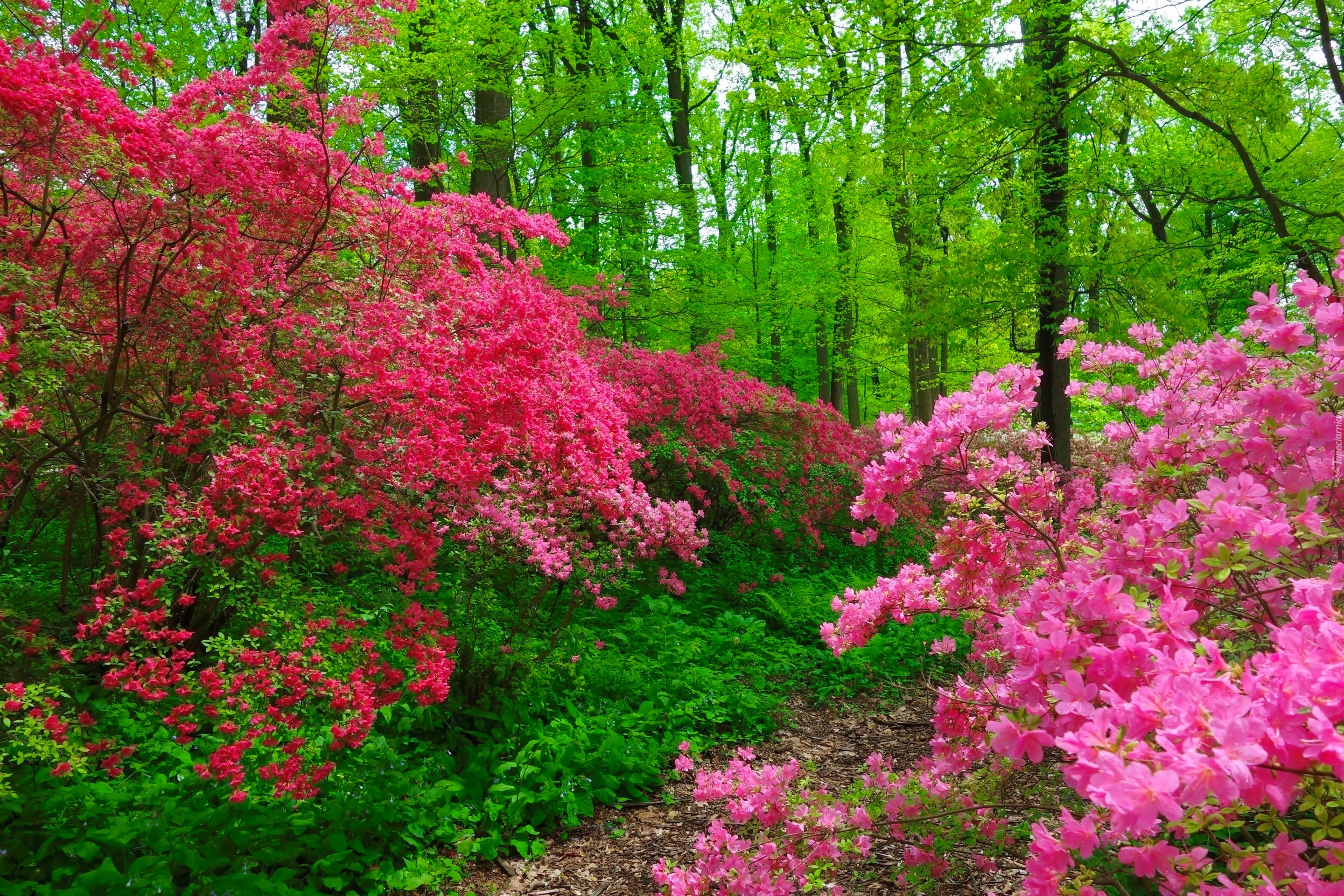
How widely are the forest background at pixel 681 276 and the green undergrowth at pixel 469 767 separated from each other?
0.8 inches

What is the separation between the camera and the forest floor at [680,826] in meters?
3.65

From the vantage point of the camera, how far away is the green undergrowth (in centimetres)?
309

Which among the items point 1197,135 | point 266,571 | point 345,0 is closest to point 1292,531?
point 266,571

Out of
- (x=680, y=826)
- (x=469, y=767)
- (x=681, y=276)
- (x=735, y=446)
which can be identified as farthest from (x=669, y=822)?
(x=681, y=276)

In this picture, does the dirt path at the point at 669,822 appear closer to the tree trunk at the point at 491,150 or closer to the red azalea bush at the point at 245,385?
the red azalea bush at the point at 245,385

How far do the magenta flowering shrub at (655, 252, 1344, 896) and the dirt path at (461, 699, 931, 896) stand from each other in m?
0.65

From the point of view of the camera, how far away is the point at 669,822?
4.28 m

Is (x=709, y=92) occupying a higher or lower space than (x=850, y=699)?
higher

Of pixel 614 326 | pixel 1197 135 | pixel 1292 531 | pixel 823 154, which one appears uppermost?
pixel 823 154

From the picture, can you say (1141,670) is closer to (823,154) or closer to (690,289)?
(690,289)

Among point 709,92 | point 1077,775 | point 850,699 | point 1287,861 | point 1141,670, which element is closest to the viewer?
point 1077,775

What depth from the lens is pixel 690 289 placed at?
12.2m

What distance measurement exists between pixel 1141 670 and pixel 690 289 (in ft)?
36.5

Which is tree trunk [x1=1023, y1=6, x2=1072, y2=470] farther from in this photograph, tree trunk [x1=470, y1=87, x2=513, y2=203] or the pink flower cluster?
tree trunk [x1=470, y1=87, x2=513, y2=203]
